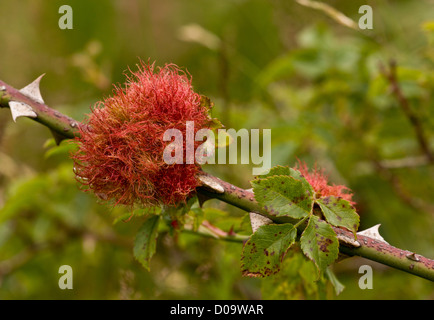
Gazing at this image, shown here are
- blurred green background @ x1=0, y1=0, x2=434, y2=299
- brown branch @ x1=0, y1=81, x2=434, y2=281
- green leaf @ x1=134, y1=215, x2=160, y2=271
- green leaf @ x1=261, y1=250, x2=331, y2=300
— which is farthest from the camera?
blurred green background @ x1=0, y1=0, x2=434, y2=299

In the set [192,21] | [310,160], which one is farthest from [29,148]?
[310,160]

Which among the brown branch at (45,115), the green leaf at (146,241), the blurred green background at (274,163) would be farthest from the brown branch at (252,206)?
the blurred green background at (274,163)

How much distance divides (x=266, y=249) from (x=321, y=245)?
0.36ft

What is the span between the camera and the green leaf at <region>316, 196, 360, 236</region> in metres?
0.93

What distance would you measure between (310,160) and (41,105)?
5.29ft

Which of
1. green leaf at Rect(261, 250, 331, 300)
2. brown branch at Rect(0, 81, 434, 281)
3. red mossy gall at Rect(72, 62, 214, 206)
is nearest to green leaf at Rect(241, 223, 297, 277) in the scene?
brown branch at Rect(0, 81, 434, 281)

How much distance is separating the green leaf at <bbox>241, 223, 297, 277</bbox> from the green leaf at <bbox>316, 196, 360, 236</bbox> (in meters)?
0.08

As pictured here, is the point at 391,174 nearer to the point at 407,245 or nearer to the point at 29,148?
the point at 407,245

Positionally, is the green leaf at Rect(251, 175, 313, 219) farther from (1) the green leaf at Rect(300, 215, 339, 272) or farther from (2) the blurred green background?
(2) the blurred green background

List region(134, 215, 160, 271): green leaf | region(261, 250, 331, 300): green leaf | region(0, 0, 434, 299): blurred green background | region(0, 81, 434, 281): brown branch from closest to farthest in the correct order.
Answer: region(0, 81, 434, 281): brown branch < region(134, 215, 160, 271): green leaf < region(261, 250, 331, 300): green leaf < region(0, 0, 434, 299): blurred green background

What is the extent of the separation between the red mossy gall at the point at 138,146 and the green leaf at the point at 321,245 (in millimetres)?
249

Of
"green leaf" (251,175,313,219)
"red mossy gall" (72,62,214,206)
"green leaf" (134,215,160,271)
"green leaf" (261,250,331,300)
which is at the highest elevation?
"red mossy gall" (72,62,214,206)

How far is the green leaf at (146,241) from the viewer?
1098 mm

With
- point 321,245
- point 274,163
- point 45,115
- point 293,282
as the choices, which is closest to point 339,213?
point 321,245
